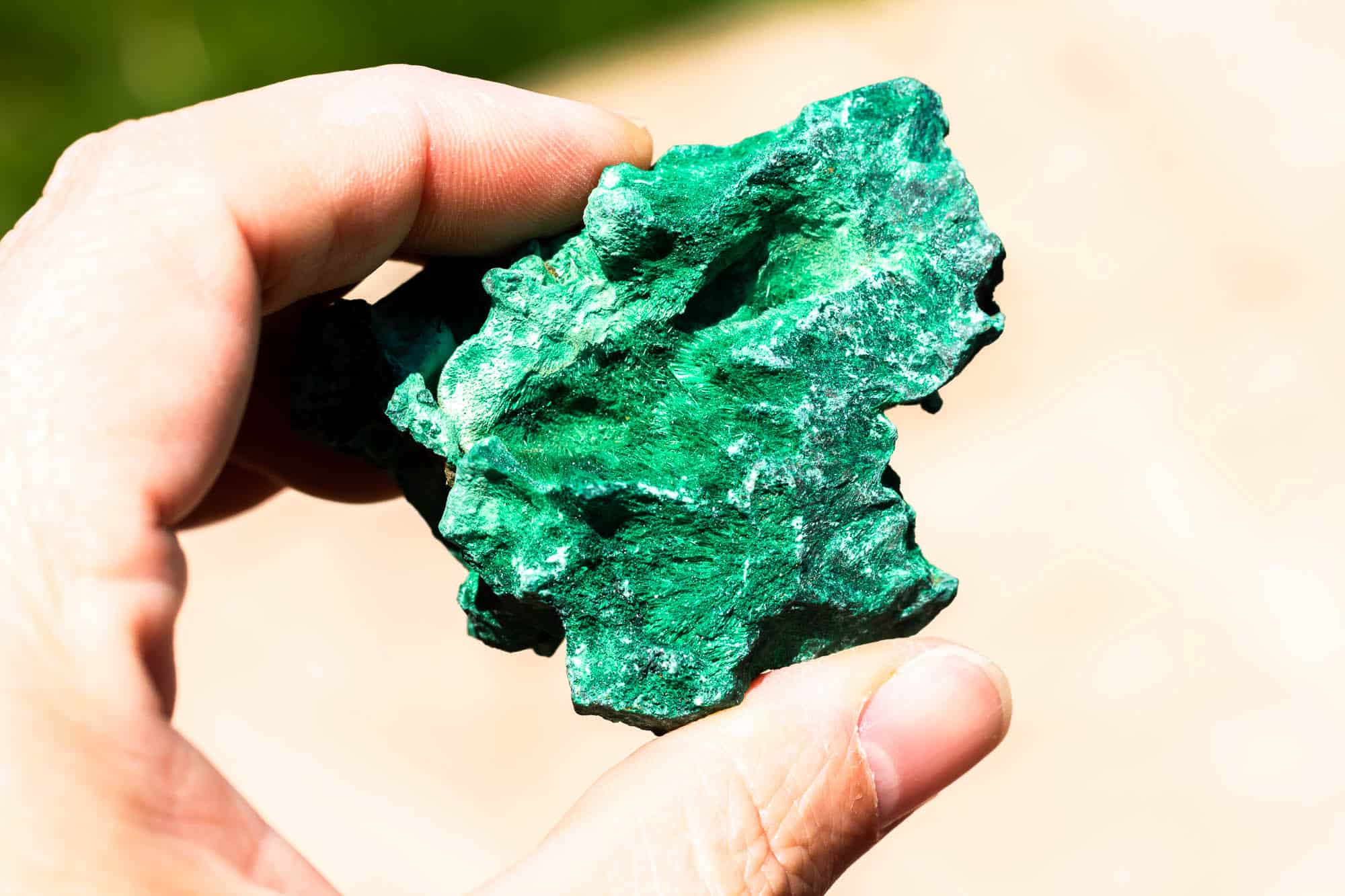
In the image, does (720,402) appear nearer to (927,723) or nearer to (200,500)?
(927,723)

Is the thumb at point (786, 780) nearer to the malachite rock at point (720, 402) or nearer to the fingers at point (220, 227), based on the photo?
the malachite rock at point (720, 402)

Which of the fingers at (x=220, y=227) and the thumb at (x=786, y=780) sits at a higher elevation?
the fingers at (x=220, y=227)

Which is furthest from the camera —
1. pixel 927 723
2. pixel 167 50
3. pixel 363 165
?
pixel 167 50

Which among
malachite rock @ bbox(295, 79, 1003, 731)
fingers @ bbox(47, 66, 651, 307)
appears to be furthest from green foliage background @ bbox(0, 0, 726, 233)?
malachite rock @ bbox(295, 79, 1003, 731)

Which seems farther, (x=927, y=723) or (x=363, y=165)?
(x=363, y=165)

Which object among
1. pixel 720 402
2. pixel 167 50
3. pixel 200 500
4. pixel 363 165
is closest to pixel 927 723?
pixel 720 402

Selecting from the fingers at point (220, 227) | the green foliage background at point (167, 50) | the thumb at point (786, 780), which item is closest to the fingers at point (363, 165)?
the fingers at point (220, 227)

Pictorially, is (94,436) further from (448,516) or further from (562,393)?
(562,393)
